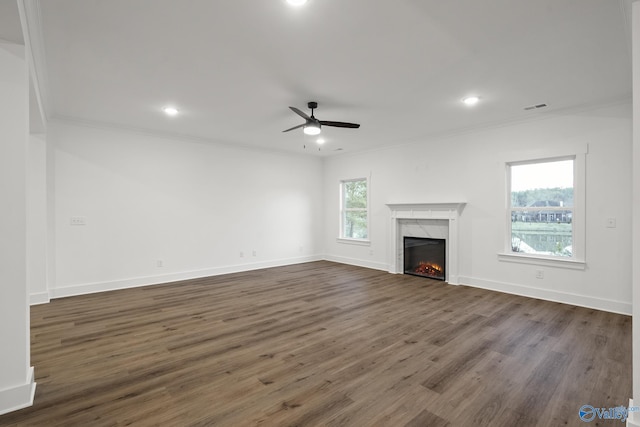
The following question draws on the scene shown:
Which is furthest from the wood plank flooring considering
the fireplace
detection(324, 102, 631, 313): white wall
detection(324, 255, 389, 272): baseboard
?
detection(324, 255, 389, 272): baseboard

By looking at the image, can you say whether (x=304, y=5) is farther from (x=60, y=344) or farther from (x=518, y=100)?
(x=60, y=344)

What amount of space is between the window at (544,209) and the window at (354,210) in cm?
301

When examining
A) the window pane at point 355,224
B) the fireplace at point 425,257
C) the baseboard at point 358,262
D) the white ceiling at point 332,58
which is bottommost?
Result: the baseboard at point 358,262

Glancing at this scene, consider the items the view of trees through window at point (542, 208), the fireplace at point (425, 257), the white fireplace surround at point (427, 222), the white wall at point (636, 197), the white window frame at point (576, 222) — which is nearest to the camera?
the white wall at point (636, 197)

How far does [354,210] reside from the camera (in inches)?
300

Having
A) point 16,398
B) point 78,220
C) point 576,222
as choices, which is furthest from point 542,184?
point 78,220

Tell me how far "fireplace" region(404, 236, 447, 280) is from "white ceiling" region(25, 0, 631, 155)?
2460 millimetres

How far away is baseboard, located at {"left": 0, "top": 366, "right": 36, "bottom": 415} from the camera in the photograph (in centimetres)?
201

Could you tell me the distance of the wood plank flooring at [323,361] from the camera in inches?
79.0

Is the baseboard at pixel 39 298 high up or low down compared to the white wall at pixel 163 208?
down

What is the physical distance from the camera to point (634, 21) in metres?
1.75

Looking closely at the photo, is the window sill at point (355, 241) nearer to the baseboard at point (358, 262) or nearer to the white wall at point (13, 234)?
the baseboard at point (358, 262)

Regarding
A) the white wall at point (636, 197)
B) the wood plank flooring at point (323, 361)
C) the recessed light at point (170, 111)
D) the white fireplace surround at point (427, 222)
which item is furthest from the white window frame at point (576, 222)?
the recessed light at point (170, 111)

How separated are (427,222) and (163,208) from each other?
16.6 feet
